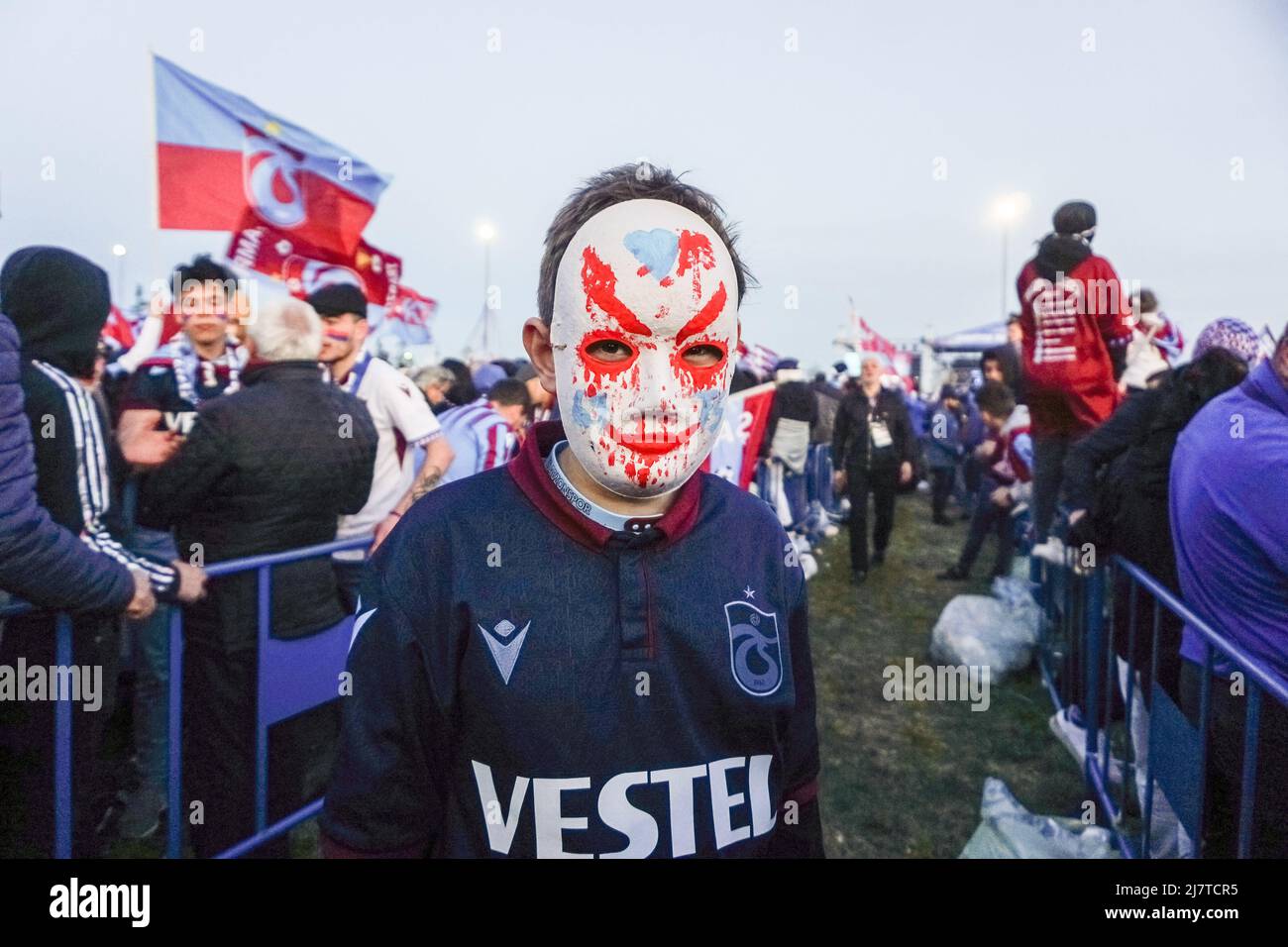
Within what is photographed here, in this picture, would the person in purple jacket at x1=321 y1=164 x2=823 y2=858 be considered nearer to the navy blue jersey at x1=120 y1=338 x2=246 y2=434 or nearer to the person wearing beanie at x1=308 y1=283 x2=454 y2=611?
the navy blue jersey at x1=120 y1=338 x2=246 y2=434

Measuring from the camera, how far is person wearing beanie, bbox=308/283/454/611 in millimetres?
3732

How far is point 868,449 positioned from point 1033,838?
561 cm

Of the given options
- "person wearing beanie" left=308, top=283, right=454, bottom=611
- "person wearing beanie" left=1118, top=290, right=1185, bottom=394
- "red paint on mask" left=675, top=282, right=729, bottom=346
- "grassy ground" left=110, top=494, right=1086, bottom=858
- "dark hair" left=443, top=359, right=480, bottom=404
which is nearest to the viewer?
"red paint on mask" left=675, top=282, right=729, bottom=346

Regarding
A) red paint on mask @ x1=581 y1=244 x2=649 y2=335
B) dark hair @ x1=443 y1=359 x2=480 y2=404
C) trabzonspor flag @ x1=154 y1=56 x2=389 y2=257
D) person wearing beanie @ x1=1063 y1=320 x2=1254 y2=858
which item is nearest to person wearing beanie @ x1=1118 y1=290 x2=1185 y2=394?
person wearing beanie @ x1=1063 y1=320 x2=1254 y2=858

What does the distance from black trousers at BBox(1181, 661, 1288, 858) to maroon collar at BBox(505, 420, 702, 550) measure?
174cm

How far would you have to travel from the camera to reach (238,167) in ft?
16.1

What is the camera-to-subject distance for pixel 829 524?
11.7 m

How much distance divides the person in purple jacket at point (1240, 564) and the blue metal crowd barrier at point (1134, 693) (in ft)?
0.15

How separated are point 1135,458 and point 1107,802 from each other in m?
1.56

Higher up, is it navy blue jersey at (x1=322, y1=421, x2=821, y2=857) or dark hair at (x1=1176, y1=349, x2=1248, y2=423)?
dark hair at (x1=1176, y1=349, x2=1248, y2=423)

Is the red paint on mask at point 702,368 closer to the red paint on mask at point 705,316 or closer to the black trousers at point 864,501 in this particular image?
the red paint on mask at point 705,316
